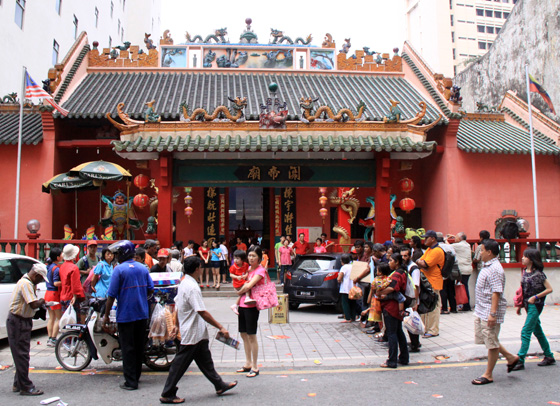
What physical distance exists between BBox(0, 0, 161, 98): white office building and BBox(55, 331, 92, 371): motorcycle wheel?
15288 mm

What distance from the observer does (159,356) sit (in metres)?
6.49

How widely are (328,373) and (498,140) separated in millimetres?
12143

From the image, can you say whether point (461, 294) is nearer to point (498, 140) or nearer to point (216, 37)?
point (498, 140)

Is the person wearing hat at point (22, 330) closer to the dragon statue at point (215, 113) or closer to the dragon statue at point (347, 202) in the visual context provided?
the dragon statue at point (215, 113)

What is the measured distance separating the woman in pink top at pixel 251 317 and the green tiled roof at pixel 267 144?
5.43 meters

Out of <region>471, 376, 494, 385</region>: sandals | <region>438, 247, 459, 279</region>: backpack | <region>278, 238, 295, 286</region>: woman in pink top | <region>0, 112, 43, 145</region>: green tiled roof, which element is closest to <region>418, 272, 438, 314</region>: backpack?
<region>471, 376, 494, 385</region>: sandals

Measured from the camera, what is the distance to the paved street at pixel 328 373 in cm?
542

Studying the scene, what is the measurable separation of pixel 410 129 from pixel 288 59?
798 cm

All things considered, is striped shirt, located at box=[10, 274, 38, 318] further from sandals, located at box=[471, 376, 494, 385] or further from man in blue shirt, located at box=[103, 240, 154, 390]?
sandals, located at box=[471, 376, 494, 385]

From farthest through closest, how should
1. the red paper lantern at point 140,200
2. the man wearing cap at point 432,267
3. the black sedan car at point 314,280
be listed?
1. the red paper lantern at point 140,200
2. the black sedan car at point 314,280
3. the man wearing cap at point 432,267

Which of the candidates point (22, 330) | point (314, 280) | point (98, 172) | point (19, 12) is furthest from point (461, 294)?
point (19, 12)

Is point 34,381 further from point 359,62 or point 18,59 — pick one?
point 18,59

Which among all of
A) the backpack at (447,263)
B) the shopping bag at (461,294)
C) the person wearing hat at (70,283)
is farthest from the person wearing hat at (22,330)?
the shopping bag at (461,294)

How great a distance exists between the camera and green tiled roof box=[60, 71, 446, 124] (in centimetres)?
1515
